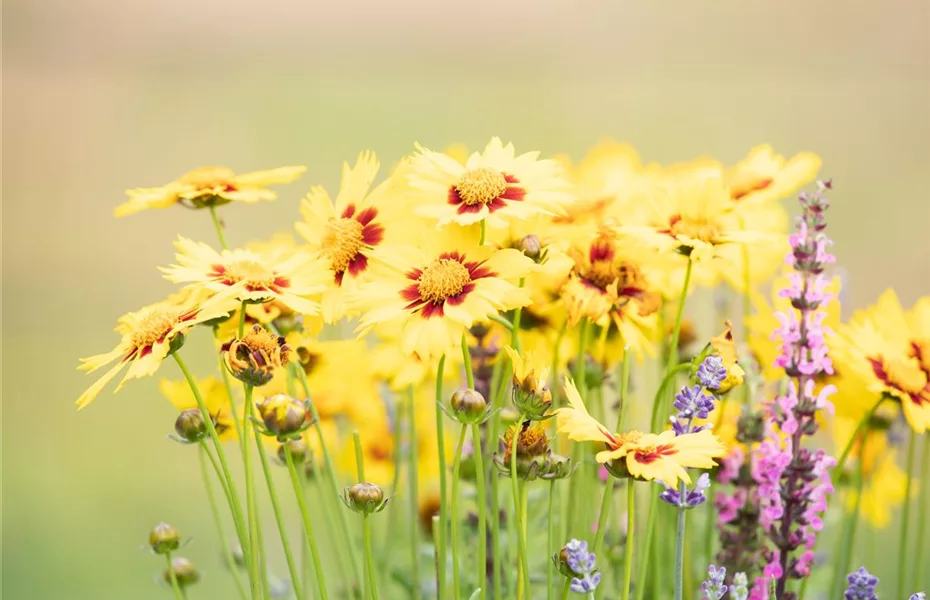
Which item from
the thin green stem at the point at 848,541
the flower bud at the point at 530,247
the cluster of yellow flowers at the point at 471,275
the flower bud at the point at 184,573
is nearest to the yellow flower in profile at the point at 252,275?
the cluster of yellow flowers at the point at 471,275

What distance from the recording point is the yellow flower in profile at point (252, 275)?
47cm

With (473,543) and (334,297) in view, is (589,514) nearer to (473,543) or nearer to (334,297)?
(473,543)

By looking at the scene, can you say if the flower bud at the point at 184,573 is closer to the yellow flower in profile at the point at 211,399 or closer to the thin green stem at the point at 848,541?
the yellow flower in profile at the point at 211,399

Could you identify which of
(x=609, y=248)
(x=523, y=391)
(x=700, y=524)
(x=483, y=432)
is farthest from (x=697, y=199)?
(x=700, y=524)

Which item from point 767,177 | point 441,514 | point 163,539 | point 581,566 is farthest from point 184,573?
point 767,177

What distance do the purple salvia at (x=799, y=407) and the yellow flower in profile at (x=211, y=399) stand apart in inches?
13.4

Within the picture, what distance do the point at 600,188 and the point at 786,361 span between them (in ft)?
0.88

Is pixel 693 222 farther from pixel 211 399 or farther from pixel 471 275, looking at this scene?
pixel 211 399

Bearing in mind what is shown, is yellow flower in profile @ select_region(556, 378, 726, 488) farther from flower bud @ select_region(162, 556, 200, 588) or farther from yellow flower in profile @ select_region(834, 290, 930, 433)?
flower bud @ select_region(162, 556, 200, 588)

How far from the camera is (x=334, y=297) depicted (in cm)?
53

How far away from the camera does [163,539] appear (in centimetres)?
58

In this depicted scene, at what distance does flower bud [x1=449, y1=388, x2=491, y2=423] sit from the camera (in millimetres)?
458

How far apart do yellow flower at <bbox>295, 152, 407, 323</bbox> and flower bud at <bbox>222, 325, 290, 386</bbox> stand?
0.16 ft

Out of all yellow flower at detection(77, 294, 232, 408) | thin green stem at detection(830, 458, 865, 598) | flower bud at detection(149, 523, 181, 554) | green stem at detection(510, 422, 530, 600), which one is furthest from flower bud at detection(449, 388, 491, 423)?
thin green stem at detection(830, 458, 865, 598)
